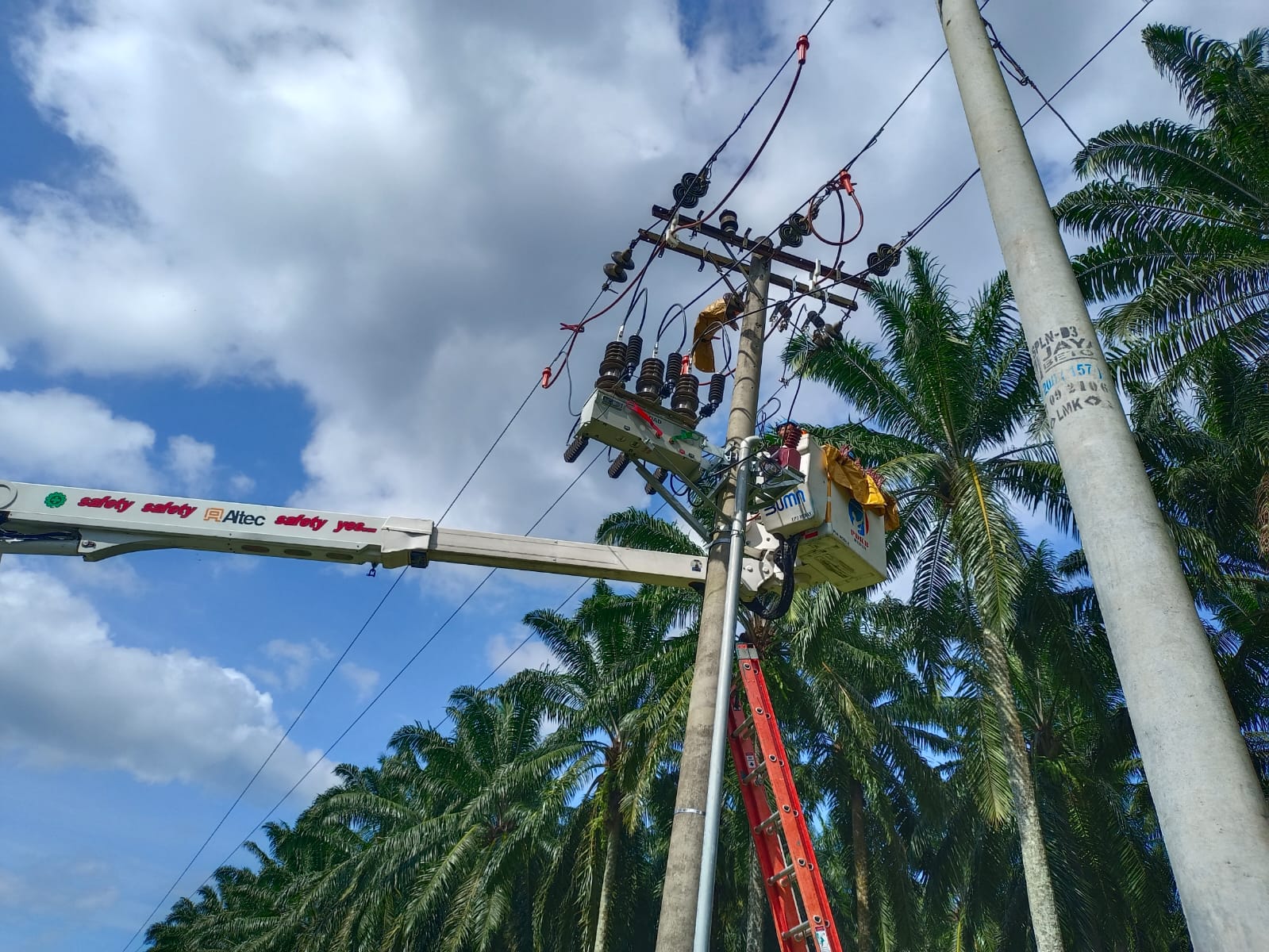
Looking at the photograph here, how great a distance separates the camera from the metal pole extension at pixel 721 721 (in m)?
7.49

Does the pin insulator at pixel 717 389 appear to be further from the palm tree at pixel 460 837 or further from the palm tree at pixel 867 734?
the palm tree at pixel 460 837

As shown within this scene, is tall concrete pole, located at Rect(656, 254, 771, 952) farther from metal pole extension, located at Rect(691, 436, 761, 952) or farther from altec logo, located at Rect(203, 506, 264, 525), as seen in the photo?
altec logo, located at Rect(203, 506, 264, 525)

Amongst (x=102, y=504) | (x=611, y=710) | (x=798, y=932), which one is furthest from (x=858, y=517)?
(x=611, y=710)

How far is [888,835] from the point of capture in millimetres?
24703

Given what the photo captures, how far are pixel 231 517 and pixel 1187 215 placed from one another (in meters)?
15.5

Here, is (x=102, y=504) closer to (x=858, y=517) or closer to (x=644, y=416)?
(x=644, y=416)

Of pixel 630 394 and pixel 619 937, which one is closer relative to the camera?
pixel 630 394

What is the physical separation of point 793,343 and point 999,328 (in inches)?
158

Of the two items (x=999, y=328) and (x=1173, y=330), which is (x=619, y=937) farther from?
(x=1173, y=330)

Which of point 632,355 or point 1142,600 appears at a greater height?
point 632,355

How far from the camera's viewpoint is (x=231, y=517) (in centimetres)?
1087

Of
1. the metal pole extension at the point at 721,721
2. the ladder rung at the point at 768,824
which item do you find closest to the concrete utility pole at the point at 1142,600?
the metal pole extension at the point at 721,721

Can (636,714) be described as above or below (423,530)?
above

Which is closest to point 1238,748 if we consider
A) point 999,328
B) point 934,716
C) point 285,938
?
point 999,328
